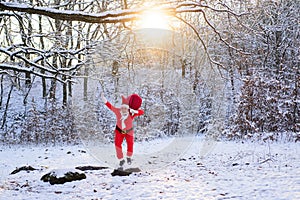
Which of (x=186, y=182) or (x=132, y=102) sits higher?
(x=132, y=102)

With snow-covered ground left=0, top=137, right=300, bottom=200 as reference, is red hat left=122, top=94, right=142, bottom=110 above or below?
above

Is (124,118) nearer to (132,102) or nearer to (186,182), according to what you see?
(132,102)

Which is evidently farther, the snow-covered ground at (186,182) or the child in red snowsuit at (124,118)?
the child in red snowsuit at (124,118)

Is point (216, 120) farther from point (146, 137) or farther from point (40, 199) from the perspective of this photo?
point (40, 199)

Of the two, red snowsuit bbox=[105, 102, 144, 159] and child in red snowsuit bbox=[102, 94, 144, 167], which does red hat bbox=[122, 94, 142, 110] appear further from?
red snowsuit bbox=[105, 102, 144, 159]

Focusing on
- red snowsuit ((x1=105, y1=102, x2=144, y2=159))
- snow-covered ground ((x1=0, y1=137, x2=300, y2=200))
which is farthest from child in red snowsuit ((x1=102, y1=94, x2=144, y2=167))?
snow-covered ground ((x1=0, y1=137, x2=300, y2=200))

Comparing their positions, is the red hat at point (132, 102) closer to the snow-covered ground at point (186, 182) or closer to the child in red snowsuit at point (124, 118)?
the child in red snowsuit at point (124, 118)

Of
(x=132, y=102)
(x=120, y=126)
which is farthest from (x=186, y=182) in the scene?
(x=132, y=102)

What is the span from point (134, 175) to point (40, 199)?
216 centimetres

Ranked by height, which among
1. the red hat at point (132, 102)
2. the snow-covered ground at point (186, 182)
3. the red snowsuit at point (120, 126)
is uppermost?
the red hat at point (132, 102)

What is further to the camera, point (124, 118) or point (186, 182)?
point (124, 118)

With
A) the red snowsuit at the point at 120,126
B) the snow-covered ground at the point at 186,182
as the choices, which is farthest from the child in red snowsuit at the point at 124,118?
the snow-covered ground at the point at 186,182

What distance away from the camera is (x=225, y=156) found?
9.36 m

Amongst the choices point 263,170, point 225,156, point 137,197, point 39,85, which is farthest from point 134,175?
point 39,85
